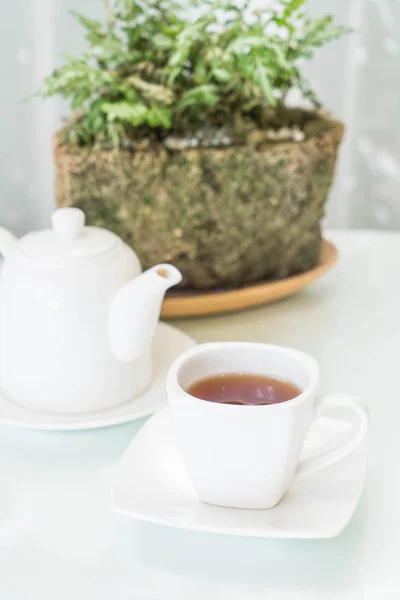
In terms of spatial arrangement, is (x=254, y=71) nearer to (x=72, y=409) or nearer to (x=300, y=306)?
(x=300, y=306)

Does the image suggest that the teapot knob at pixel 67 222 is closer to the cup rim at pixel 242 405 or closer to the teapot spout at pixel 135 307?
the teapot spout at pixel 135 307

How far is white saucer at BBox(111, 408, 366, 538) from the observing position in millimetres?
492

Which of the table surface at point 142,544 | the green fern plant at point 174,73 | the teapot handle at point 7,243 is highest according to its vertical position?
the green fern plant at point 174,73

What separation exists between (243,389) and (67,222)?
0.22 metres

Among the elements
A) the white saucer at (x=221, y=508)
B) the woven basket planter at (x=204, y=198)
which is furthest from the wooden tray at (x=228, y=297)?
the white saucer at (x=221, y=508)

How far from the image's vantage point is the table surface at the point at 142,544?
0.48 metres

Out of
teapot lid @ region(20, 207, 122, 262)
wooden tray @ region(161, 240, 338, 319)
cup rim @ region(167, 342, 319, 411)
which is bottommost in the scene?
wooden tray @ region(161, 240, 338, 319)

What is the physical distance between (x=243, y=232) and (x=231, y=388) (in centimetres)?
34

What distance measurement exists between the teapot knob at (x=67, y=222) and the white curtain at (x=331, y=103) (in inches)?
27.5

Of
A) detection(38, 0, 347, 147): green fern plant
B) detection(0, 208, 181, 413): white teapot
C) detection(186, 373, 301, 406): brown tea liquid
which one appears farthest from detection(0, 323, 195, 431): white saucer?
detection(38, 0, 347, 147): green fern plant

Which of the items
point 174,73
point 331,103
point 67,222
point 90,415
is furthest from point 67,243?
point 331,103

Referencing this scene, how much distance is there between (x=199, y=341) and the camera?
2.75 ft

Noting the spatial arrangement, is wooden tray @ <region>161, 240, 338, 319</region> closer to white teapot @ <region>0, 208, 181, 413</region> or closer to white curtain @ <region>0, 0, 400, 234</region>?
white teapot @ <region>0, 208, 181, 413</region>

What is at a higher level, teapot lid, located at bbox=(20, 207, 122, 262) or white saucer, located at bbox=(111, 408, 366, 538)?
teapot lid, located at bbox=(20, 207, 122, 262)
